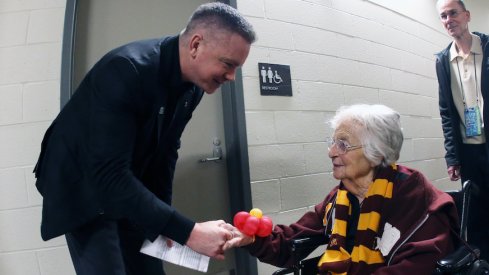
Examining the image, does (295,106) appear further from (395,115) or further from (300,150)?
(395,115)

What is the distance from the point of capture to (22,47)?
182 cm

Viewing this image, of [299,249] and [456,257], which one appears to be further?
[299,249]

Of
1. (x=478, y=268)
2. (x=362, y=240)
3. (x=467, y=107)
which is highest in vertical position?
(x=467, y=107)

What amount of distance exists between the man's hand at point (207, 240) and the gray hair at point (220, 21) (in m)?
0.60

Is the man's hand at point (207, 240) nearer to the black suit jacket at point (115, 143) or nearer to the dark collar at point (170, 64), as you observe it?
the black suit jacket at point (115, 143)

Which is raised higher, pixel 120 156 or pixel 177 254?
pixel 120 156

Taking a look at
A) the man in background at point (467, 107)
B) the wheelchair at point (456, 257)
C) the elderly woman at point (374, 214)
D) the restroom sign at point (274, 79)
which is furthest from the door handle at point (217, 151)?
the man in background at point (467, 107)

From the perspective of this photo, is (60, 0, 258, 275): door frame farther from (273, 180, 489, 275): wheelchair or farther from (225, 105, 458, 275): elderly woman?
(273, 180, 489, 275): wheelchair

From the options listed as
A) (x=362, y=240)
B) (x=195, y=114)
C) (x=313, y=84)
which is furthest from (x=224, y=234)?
(x=313, y=84)

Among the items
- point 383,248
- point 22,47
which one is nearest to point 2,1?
point 22,47

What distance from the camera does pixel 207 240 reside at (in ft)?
3.52

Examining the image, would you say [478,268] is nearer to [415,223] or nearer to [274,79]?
[415,223]

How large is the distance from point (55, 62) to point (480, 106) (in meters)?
2.47

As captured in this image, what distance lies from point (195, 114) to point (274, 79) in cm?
51
